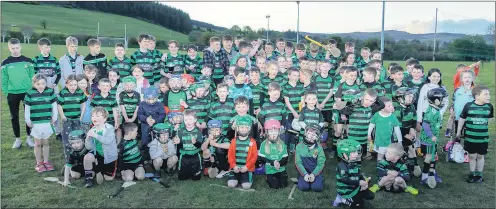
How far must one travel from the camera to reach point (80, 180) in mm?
6438

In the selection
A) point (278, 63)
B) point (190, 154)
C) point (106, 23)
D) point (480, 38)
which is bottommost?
point (190, 154)

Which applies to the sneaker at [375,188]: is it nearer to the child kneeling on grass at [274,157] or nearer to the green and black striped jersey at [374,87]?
the child kneeling on grass at [274,157]

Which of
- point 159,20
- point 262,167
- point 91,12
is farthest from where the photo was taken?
point 159,20

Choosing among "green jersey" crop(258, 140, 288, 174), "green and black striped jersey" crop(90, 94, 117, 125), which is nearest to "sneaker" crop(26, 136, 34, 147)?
"green and black striped jersey" crop(90, 94, 117, 125)

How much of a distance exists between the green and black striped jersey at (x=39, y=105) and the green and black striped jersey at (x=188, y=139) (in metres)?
2.32

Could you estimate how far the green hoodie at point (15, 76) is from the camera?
7.95 m

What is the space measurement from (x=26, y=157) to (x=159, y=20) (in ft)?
250

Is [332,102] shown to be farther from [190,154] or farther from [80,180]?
[80,180]

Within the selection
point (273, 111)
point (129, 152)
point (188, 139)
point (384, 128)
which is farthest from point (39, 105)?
point (384, 128)

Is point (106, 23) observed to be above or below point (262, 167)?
above

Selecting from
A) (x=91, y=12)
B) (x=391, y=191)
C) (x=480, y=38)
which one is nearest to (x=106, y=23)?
(x=91, y=12)

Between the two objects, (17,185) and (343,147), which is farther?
(17,185)

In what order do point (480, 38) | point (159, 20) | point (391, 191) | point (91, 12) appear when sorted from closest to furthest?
point (391, 191) < point (480, 38) < point (91, 12) < point (159, 20)

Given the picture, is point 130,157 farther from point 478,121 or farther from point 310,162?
point 478,121
